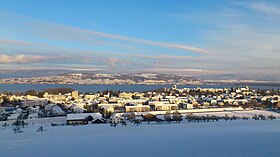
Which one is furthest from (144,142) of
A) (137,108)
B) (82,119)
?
(137,108)

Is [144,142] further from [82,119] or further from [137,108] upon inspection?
[137,108]

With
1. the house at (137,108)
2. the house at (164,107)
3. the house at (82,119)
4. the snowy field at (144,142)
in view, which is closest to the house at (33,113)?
the house at (82,119)

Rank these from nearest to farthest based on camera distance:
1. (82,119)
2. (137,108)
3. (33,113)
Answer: (82,119), (33,113), (137,108)

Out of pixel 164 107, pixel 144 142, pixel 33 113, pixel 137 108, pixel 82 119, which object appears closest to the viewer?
pixel 144 142

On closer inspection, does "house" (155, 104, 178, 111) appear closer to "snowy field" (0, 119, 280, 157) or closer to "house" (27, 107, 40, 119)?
"house" (27, 107, 40, 119)

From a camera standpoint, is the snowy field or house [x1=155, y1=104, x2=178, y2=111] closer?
the snowy field

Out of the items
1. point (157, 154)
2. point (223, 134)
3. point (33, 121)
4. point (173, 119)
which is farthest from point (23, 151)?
point (173, 119)

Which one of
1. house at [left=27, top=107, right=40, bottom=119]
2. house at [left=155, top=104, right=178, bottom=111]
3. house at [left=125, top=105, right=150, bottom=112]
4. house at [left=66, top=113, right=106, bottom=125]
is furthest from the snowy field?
house at [left=155, top=104, right=178, bottom=111]

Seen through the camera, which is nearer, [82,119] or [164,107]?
[82,119]
